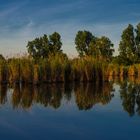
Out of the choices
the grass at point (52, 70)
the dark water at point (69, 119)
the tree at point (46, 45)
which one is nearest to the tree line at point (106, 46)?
the tree at point (46, 45)

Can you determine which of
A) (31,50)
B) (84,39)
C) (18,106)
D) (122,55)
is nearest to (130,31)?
(122,55)

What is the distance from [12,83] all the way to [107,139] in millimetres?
16087

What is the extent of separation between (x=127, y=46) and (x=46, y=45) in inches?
528

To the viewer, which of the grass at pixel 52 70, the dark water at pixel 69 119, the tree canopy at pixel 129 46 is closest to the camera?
the dark water at pixel 69 119

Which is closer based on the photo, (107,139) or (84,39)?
(107,139)

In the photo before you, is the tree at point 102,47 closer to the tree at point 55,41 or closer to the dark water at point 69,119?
the tree at point 55,41

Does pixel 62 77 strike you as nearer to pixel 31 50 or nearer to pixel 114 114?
pixel 114 114

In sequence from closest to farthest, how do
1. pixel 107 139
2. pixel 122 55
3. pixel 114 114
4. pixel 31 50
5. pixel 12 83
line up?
pixel 107 139
pixel 114 114
pixel 12 83
pixel 122 55
pixel 31 50

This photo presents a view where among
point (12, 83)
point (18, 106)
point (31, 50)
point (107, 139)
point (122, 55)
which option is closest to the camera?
point (107, 139)

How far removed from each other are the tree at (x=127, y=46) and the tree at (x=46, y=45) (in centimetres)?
1028

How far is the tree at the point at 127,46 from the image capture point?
200 ft

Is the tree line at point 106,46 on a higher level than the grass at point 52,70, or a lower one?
higher

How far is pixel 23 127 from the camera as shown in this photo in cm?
889

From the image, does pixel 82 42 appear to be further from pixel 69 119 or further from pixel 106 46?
pixel 69 119
